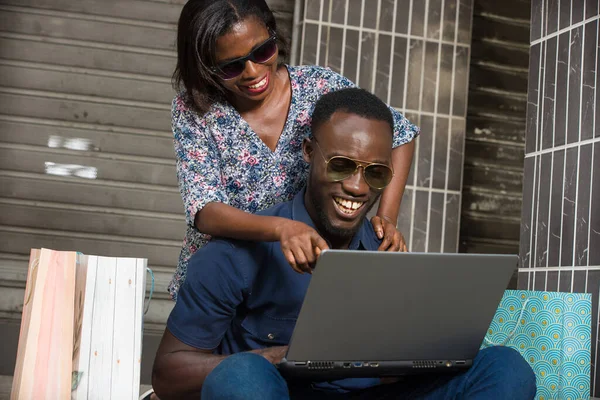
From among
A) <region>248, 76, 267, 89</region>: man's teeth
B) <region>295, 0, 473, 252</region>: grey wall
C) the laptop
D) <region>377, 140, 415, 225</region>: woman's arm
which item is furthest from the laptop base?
<region>295, 0, 473, 252</region>: grey wall

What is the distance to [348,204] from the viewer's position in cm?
210

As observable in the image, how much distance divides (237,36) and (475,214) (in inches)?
146

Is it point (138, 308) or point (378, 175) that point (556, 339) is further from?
point (138, 308)

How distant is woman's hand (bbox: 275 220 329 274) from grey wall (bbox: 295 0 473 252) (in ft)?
10.5

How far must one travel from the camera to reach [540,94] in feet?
11.0

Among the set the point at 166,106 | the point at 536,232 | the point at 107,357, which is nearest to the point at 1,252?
the point at 166,106

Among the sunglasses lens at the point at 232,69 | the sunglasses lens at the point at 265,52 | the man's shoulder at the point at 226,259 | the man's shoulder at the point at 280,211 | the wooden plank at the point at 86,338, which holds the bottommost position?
the wooden plank at the point at 86,338

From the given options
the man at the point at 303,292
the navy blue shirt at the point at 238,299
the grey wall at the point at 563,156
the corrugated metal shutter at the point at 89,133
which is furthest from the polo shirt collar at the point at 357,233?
the corrugated metal shutter at the point at 89,133

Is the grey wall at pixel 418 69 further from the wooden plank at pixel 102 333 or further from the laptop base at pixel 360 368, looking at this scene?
the laptop base at pixel 360 368

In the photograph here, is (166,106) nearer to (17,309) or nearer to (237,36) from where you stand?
(17,309)

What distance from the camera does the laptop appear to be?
162cm

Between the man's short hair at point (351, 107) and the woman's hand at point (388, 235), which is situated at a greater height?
the man's short hair at point (351, 107)

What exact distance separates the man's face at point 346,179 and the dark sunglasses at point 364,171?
0.01 m

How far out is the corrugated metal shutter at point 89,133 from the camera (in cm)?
522
